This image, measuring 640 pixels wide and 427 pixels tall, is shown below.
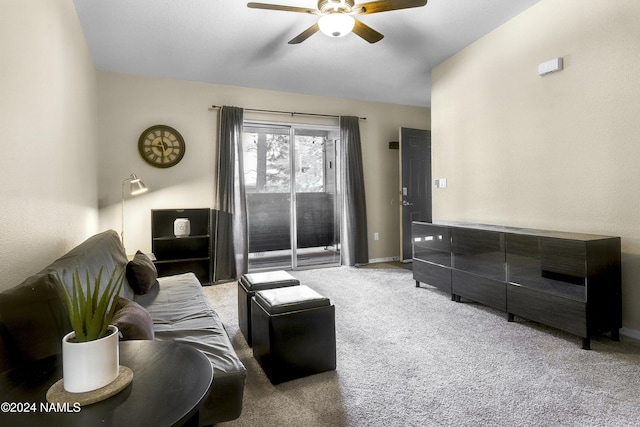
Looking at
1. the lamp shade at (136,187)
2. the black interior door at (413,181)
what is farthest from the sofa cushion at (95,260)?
the black interior door at (413,181)

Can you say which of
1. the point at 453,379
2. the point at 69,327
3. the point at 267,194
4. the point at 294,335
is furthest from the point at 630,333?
the point at 267,194

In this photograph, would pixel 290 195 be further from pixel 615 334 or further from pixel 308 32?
pixel 615 334

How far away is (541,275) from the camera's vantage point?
8.39 feet

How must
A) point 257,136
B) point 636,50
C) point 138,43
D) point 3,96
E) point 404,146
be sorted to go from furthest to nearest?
point 404,146
point 257,136
point 138,43
point 636,50
point 3,96

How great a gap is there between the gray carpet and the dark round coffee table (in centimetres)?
76

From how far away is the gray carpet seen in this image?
5.26ft

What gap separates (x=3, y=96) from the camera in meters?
1.42

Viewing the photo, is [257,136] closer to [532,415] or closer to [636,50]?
[636,50]

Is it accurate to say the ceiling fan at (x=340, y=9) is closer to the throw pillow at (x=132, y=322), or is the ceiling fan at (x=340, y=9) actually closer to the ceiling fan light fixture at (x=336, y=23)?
the ceiling fan light fixture at (x=336, y=23)

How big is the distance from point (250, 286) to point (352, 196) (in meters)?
2.93

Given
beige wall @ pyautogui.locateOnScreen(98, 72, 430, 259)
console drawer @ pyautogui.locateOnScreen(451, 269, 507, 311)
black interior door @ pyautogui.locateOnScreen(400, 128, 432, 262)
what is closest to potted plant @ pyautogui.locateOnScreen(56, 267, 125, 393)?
console drawer @ pyautogui.locateOnScreen(451, 269, 507, 311)

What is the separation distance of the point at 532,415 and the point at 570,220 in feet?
5.83

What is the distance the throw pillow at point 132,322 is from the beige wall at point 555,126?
306 cm

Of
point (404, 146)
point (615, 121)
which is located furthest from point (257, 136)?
point (615, 121)
